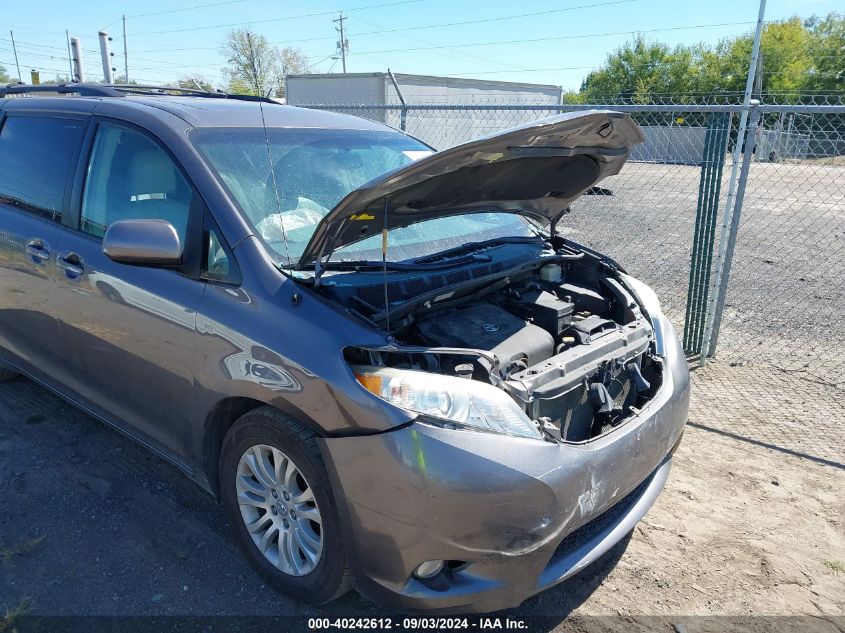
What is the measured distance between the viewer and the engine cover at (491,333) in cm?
256

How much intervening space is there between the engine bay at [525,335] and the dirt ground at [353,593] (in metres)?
0.77

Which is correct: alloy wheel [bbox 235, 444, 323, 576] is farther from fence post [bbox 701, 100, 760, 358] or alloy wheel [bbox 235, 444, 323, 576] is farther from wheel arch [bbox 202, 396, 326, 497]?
fence post [bbox 701, 100, 760, 358]

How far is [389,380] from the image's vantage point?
6.98 feet

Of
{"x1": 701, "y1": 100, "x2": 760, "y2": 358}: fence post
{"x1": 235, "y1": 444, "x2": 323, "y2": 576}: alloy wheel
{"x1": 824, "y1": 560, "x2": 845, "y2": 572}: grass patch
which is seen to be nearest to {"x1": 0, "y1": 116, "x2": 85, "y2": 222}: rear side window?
{"x1": 235, "y1": 444, "x2": 323, "y2": 576}: alloy wheel

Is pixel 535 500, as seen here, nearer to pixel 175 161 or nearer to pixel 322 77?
pixel 175 161

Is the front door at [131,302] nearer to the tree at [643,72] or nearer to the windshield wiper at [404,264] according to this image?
the windshield wiper at [404,264]

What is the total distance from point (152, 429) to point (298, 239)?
1167mm

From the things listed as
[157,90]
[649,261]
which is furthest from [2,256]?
[649,261]

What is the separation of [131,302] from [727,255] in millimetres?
4302

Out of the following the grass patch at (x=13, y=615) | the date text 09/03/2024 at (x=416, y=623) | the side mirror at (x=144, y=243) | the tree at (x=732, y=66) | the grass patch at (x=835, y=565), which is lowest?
the grass patch at (x=835, y=565)

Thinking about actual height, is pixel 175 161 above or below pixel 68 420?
above

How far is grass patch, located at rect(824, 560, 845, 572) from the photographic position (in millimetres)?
2875

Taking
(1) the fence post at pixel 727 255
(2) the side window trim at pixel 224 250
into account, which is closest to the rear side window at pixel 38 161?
(2) the side window trim at pixel 224 250

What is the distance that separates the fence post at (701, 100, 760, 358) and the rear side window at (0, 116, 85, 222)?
446 cm
